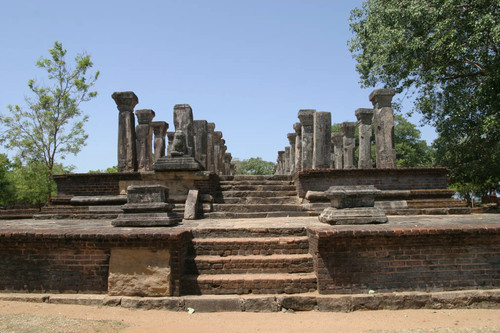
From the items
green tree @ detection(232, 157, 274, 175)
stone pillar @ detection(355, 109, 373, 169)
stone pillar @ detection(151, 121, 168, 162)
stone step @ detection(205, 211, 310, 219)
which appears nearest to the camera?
stone step @ detection(205, 211, 310, 219)

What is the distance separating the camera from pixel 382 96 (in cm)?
1011

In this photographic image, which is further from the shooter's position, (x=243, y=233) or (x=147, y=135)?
(x=147, y=135)

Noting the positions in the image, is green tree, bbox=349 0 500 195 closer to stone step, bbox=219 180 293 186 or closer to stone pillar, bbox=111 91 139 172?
stone step, bbox=219 180 293 186

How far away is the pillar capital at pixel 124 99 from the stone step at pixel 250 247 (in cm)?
635

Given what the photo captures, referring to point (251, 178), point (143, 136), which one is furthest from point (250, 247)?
point (143, 136)

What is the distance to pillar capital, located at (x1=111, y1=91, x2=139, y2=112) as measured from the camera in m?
9.81

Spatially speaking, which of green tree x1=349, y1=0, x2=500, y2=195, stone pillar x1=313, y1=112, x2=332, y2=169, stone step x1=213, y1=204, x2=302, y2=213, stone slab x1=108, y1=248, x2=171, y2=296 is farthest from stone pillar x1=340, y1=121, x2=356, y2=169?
stone slab x1=108, y1=248, x2=171, y2=296

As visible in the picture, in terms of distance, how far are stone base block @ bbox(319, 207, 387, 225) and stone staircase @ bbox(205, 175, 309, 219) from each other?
2.29 meters

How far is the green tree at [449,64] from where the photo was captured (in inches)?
355

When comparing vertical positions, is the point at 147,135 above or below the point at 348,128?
below

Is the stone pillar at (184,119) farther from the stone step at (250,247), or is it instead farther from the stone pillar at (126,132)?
the stone step at (250,247)

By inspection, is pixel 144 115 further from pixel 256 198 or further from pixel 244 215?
pixel 244 215

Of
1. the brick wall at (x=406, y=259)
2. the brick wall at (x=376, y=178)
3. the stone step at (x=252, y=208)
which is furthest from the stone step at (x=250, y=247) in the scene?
the brick wall at (x=376, y=178)

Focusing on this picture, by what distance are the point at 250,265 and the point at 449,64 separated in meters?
9.10
